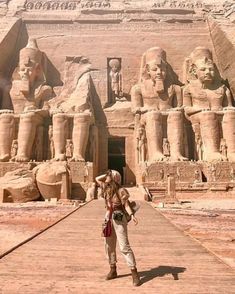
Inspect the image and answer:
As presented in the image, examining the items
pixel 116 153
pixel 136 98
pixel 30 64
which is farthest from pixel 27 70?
pixel 116 153

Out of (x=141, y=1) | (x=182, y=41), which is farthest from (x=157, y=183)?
(x=141, y=1)

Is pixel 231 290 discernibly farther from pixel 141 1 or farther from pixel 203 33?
pixel 141 1

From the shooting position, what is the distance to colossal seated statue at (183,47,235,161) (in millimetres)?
15219

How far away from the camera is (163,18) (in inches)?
796

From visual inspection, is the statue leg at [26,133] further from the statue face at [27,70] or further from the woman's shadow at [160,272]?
the woman's shadow at [160,272]

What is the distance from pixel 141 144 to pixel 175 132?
1545mm

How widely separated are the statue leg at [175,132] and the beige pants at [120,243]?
1239cm

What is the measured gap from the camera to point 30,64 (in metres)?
17.3

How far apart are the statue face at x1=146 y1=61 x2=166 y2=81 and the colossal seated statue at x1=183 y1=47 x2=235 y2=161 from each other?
133 centimetres

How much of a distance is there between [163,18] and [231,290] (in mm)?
19650

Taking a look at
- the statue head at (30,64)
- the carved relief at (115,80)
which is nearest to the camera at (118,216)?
the statue head at (30,64)

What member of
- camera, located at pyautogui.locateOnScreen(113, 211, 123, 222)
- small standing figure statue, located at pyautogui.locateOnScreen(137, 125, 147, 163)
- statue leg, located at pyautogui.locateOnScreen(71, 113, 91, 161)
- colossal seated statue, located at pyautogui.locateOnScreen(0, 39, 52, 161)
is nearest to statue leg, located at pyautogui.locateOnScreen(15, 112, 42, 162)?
colossal seated statue, located at pyautogui.locateOnScreen(0, 39, 52, 161)

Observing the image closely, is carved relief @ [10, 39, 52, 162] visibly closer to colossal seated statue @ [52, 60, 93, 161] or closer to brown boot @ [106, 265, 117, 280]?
colossal seated statue @ [52, 60, 93, 161]

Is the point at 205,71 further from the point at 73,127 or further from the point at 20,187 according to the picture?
the point at 20,187
